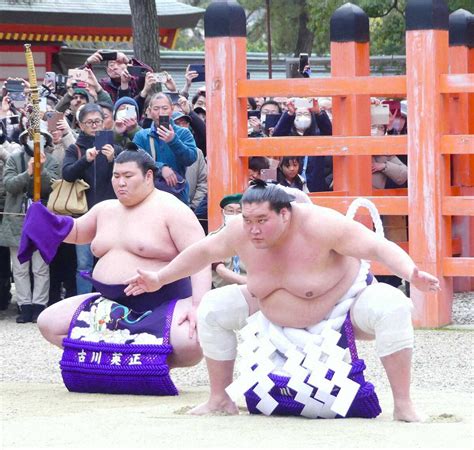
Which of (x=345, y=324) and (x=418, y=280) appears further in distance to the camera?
(x=345, y=324)

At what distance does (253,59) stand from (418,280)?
17.9m

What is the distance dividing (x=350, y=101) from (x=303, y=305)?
164 inches

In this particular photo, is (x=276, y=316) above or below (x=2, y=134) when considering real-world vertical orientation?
below

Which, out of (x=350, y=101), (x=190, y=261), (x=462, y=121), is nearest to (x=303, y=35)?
(x=462, y=121)

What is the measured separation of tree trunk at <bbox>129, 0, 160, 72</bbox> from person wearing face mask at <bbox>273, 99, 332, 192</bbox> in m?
3.64

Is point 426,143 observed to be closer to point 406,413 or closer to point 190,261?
point 190,261

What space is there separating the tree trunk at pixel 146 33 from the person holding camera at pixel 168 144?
173 inches

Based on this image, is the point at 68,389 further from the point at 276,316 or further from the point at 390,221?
the point at 390,221

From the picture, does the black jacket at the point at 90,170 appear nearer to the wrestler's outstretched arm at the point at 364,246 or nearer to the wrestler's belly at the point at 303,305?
the wrestler's belly at the point at 303,305

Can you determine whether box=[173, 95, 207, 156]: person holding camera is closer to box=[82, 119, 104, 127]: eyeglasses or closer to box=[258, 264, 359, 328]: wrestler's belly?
box=[82, 119, 104, 127]: eyeglasses

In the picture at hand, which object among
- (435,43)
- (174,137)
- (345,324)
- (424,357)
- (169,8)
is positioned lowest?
(424,357)

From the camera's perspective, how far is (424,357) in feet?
21.6

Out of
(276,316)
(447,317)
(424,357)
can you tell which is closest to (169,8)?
(447,317)

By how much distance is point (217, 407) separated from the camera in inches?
193
